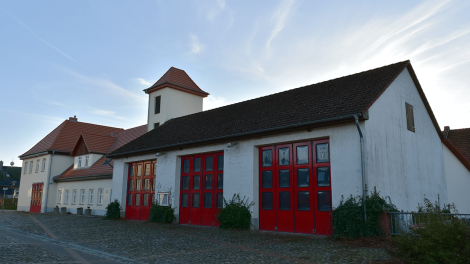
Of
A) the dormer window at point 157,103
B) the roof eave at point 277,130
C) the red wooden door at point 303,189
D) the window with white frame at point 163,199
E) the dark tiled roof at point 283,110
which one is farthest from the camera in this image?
the dormer window at point 157,103

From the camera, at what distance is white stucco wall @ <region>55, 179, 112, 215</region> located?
2622 centimetres

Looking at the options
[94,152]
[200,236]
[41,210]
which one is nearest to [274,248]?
[200,236]

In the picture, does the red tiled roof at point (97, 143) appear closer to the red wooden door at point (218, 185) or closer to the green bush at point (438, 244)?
the red wooden door at point (218, 185)

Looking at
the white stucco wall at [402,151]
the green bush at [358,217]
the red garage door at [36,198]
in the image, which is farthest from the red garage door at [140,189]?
the red garage door at [36,198]

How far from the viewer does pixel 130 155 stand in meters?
21.3

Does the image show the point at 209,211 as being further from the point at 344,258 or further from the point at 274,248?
the point at 344,258

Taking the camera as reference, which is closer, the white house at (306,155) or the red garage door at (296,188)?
the white house at (306,155)

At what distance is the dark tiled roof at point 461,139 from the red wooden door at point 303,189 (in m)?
16.4

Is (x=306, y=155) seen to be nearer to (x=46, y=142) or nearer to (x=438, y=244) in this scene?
(x=438, y=244)

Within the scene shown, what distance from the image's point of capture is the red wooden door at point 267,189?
45.9 ft

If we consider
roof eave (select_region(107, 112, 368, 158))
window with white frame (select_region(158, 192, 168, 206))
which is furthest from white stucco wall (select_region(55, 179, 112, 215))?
roof eave (select_region(107, 112, 368, 158))

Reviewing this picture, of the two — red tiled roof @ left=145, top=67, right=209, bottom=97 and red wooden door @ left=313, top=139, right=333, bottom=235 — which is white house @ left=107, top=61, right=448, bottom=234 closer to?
red wooden door @ left=313, top=139, right=333, bottom=235

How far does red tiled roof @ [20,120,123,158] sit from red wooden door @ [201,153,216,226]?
869 inches

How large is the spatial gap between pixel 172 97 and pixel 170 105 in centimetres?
66
